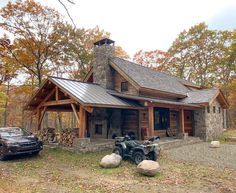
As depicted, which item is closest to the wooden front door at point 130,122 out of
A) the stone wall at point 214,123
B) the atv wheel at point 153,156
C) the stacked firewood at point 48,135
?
the stacked firewood at point 48,135

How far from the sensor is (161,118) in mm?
18906

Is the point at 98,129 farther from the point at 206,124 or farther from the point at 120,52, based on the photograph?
the point at 120,52

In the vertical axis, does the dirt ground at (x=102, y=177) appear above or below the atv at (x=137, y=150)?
below

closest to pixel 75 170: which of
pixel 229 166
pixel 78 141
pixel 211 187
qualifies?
pixel 78 141

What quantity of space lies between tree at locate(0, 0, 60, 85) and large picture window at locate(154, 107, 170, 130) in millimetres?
12731

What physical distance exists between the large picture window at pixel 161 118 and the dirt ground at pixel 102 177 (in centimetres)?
763

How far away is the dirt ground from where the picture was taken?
680cm

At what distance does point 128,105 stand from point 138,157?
205 inches

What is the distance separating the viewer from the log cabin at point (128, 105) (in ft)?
50.3

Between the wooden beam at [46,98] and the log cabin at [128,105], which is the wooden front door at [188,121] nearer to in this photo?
the log cabin at [128,105]

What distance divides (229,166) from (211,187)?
328 centimetres

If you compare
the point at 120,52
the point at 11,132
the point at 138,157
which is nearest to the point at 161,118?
the point at 138,157

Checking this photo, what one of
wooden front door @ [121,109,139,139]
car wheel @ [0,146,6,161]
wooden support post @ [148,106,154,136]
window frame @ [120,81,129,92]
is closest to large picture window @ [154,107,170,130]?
wooden front door @ [121,109,139,139]

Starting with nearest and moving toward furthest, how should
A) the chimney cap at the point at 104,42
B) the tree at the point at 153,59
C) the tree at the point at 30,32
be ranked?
the chimney cap at the point at 104,42
the tree at the point at 30,32
the tree at the point at 153,59
